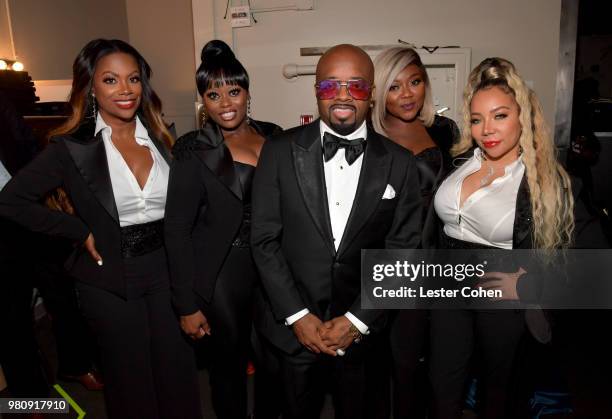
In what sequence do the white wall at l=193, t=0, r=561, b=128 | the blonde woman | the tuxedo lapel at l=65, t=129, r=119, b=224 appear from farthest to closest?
the white wall at l=193, t=0, r=561, b=128
the blonde woman
the tuxedo lapel at l=65, t=129, r=119, b=224

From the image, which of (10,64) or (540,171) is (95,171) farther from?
(10,64)

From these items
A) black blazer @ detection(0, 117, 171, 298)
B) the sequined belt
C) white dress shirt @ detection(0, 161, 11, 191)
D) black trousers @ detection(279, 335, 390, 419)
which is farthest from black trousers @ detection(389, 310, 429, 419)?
white dress shirt @ detection(0, 161, 11, 191)

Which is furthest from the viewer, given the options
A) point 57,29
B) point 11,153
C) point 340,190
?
point 57,29

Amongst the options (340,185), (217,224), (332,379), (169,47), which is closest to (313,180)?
(340,185)

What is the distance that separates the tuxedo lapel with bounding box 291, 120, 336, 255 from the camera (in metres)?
1.71

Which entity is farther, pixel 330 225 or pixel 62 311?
pixel 62 311

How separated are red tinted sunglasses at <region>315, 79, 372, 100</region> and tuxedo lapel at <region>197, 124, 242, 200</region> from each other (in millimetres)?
542

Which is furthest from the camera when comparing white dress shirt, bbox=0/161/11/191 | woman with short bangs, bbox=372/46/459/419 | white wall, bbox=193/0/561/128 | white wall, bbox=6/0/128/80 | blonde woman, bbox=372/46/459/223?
white wall, bbox=6/0/128/80

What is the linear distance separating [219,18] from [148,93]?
2.71 meters

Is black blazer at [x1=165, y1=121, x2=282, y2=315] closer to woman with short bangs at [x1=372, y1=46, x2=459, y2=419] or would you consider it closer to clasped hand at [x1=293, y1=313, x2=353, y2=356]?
clasped hand at [x1=293, y1=313, x2=353, y2=356]

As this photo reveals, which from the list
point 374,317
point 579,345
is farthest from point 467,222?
point 579,345

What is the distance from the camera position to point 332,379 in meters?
1.88

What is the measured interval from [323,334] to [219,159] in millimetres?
881

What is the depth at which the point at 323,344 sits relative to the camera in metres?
1.74
